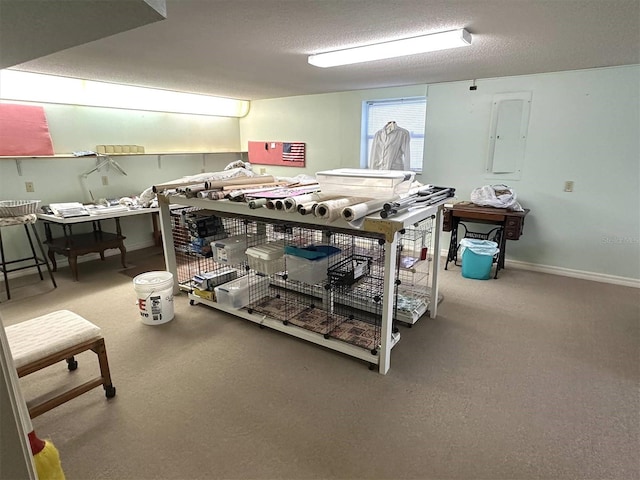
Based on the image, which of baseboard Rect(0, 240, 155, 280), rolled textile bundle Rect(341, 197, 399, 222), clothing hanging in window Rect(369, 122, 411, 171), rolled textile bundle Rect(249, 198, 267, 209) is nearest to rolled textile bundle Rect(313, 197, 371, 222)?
rolled textile bundle Rect(341, 197, 399, 222)

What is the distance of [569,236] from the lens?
4137 millimetres

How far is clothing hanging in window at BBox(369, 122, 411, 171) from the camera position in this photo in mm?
4688

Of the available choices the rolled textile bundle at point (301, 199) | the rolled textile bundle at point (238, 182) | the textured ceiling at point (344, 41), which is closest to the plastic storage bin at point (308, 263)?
the rolled textile bundle at point (301, 199)

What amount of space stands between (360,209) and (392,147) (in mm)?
2877

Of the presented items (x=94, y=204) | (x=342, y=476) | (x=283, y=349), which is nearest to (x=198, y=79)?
(x=94, y=204)

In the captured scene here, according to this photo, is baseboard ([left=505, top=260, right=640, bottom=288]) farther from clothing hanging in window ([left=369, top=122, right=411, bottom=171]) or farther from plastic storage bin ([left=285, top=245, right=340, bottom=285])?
plastic storage bin ([left=285, top=245, right=340, bottom=285])

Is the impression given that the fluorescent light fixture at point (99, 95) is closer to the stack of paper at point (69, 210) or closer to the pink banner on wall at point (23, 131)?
the pink banner on wall at point (23, 131)

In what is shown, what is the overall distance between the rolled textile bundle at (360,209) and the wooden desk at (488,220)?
232 cm

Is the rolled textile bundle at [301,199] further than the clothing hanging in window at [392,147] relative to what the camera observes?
No

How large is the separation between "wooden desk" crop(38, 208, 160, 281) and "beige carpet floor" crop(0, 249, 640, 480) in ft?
2.59

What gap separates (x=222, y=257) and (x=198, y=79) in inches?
91.9

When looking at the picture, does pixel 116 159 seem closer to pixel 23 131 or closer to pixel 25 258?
pixel 23 131

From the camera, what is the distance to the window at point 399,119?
15.9ft

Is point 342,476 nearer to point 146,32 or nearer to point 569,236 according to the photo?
point 146,32
